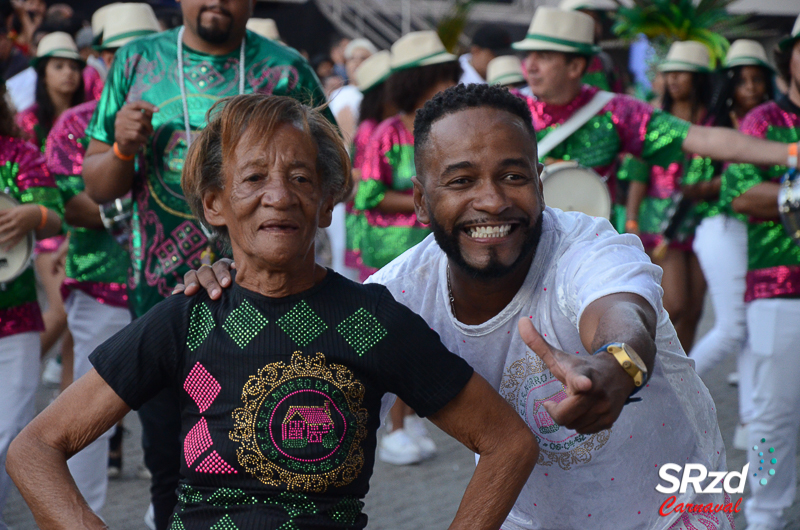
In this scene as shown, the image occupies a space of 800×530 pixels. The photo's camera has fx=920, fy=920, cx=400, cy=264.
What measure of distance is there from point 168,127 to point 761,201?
2.71 m

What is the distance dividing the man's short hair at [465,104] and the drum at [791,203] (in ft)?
6.72

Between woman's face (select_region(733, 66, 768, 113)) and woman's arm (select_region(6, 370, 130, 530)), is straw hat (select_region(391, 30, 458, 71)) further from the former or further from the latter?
woman's arm (select_region(6, 370, 130, 530))

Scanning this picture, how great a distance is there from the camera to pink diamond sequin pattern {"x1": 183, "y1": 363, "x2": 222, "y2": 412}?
2263 millimetres

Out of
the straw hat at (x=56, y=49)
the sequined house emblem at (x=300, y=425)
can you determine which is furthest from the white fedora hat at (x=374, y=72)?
the sequined house emblem at (x=300, y=425)

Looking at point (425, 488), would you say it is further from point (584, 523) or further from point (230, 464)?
point (230, 464)

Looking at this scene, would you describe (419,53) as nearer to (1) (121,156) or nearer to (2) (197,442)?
(1) (121,156)

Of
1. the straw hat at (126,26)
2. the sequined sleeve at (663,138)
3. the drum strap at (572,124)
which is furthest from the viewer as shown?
the straw hat at (126,26)

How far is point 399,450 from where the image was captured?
555 centimetres

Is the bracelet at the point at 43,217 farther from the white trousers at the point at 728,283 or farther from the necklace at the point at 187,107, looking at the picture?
the white trousers at the point at 728,283

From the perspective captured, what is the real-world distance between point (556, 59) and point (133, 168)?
2.59 meters

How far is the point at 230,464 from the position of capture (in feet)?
7.23

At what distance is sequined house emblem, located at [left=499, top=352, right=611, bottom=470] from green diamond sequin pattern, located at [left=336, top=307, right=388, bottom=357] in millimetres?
441

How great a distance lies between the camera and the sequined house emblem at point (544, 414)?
2.46 meters

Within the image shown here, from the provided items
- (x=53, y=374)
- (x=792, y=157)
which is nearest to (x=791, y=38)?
(x=792, y=157)
